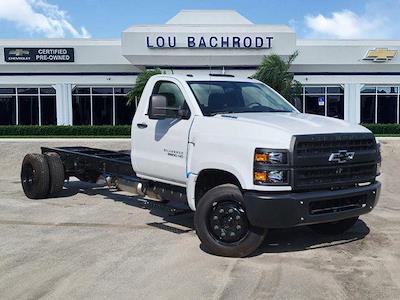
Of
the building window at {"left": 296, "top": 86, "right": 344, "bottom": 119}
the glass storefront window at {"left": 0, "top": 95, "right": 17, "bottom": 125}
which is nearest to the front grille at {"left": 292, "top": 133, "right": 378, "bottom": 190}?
the building window at {"left": 296, "top": 86, "right": 344, "bottom": 119}

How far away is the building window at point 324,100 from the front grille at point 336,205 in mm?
29307

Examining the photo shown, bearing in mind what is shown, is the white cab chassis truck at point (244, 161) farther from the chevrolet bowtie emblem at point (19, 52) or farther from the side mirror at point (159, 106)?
the chevrolet bowtie emblem at point (19, 52)

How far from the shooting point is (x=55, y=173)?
1045cm

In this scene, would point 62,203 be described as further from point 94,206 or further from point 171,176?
point 171,176

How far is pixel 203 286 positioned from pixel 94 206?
203 inches

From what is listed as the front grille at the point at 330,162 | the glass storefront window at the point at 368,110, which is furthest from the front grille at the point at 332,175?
the glass storefront window at the point at 368,110

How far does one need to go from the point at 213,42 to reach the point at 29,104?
44.6 ft

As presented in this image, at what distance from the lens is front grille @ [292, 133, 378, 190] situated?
18.7ft

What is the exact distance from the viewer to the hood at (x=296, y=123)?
5.84 meters

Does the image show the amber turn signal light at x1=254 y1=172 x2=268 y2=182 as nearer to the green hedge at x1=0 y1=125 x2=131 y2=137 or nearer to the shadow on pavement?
the shadow on pavement

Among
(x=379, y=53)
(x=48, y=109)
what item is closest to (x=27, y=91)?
(x=48, y=109)

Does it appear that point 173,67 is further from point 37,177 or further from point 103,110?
point 37,177

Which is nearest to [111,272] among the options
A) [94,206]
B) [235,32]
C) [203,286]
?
[203,286]

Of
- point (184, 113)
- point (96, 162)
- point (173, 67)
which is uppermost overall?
point (173, 67)
